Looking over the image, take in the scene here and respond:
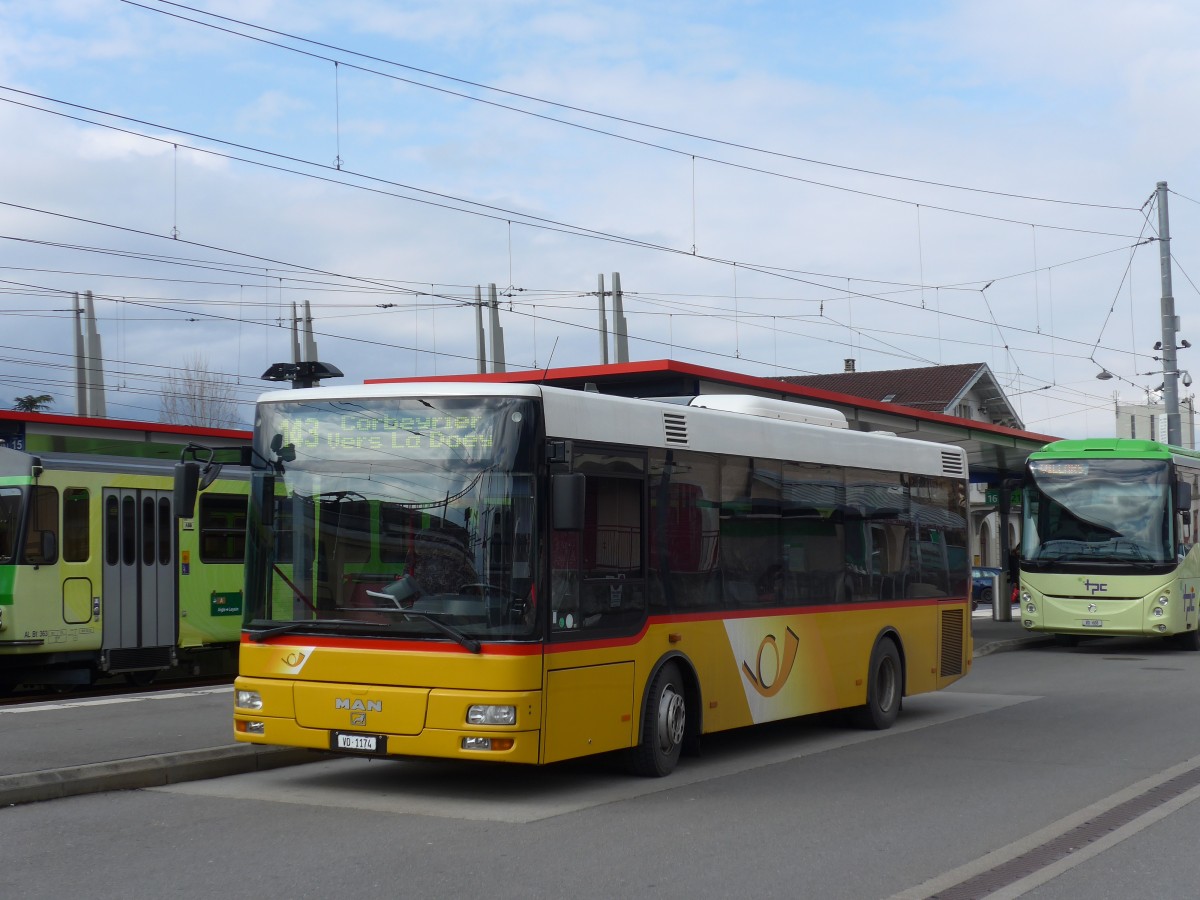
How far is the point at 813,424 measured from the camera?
14.0 meters

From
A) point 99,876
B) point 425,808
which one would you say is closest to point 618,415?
point 425,808

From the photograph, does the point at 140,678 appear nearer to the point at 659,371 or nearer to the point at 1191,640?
the point at 659,371

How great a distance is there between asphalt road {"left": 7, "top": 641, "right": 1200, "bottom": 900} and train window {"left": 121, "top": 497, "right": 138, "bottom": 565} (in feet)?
28.1

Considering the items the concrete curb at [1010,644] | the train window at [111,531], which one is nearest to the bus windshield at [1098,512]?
the concrete curb at [1010,644]

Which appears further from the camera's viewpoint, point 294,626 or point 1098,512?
point 1098,512

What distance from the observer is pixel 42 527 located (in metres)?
18.0

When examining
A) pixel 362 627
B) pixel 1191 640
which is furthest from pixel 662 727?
pixel 1191 640

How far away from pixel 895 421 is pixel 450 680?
18780 mm

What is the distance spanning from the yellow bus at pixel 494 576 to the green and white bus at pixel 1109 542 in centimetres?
1518

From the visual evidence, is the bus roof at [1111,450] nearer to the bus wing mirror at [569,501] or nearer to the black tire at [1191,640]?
the black tire at [1191,640]

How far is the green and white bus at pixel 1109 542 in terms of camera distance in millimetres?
25094

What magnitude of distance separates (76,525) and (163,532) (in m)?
1.36

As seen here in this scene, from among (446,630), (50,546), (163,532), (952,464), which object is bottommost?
(446,630)

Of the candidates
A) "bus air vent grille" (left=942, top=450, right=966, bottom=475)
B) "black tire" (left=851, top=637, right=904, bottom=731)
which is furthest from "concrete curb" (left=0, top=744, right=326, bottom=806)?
"bus air vent grille" (left=942, top=450, right=966, bottom=475)
